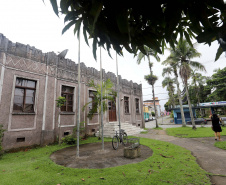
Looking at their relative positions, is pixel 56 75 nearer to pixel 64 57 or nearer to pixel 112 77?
pixel 64 57

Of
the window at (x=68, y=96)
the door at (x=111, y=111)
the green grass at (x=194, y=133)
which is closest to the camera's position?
the window at (x=68, y=96)

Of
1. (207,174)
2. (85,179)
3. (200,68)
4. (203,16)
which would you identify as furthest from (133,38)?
(200,68)

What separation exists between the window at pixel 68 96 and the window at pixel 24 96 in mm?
2209

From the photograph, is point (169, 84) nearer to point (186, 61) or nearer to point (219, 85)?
point (219, 85)

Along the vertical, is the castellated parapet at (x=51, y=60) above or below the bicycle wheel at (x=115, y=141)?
above

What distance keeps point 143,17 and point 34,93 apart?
31.6 feet

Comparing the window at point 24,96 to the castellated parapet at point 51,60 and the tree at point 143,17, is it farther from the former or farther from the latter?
the tree at point 143,17

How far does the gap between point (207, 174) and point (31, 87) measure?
10.2 meters

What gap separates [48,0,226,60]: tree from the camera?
972 millimetres

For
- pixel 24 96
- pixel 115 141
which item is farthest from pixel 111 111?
pixel 24 96

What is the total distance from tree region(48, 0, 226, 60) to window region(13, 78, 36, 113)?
29.1 ft

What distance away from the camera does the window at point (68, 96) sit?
10.5 metres

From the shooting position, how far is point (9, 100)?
764cm

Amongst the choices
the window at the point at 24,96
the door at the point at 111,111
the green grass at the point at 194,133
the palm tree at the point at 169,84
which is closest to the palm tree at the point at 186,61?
the green grass at the point at 194,133
